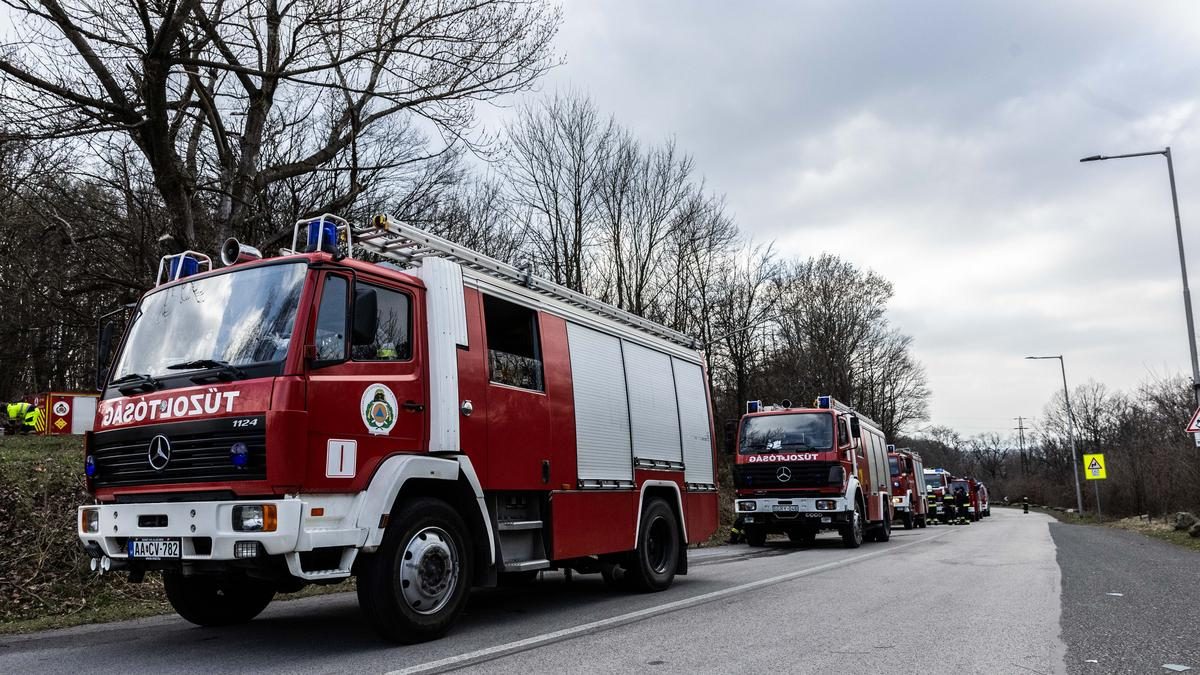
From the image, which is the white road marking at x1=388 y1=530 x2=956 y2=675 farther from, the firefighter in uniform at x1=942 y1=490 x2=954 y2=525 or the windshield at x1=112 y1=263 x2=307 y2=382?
the firefighter in uniform at x1=942 y1=490 x2=954 y2=525

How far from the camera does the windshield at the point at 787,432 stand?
1678 centimetres

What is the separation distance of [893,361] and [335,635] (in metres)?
50.4

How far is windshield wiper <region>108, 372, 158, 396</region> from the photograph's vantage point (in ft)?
19.1

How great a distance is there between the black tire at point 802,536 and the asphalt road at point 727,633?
25.4 feet

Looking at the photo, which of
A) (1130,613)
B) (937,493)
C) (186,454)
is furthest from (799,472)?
(937,493)

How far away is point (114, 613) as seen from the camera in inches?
312

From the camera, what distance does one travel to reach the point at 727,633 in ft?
20.9

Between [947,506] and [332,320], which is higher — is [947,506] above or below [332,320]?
below

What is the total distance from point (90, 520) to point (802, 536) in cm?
1557

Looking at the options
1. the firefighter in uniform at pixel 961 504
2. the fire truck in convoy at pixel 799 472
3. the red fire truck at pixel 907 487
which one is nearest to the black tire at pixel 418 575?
the fire truck in convoy at pixel 799 472

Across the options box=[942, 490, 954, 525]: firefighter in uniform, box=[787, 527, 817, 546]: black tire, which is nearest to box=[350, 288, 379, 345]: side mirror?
box=[787, 527, 817, 546]: black tire

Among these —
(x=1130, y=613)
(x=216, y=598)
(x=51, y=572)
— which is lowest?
(x=1130, y=613)

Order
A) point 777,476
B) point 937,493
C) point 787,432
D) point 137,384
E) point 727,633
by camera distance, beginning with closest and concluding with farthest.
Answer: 1. point 137,384
2. point 727,633
3. point 777,476
4. point 787,432
5. point 937,493

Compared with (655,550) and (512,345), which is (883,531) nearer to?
(655,550)
